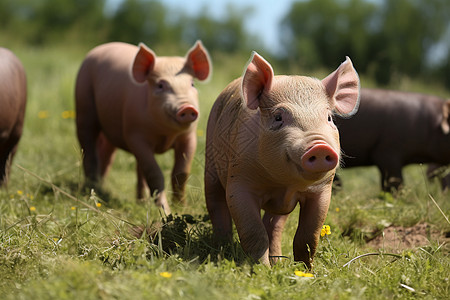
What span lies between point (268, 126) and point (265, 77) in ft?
1.06

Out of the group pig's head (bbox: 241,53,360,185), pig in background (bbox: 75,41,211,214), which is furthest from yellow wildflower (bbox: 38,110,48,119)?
pig's head (bbox: 241,53,360,185)

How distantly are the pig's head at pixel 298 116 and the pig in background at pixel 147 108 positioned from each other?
1.77m

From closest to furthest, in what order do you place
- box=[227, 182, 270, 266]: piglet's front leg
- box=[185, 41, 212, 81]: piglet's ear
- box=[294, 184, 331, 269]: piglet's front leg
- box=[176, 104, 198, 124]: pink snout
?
box=[227, 182, 270, 266]: piglet's front leg < box=[294, 184, 331, 269]: piglet's front leg < box=[176, 104, 198, 124]: pink snout < box=[185, 41, 212, 81]: piglet's ear

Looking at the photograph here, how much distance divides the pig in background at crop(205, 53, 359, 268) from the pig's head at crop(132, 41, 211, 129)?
5.26 ft

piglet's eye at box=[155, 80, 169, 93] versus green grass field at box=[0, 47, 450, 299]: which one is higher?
piglet's eye at box=[155, 80, 169, 93]

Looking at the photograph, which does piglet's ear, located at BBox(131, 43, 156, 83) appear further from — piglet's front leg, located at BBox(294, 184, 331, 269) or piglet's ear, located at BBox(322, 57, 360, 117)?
piglet's front leg, located at BBox(294, 184, 331, 269)

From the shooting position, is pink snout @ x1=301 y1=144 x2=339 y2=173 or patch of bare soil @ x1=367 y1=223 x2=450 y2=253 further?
patch of bare soil @ x1=367 y1=223 x2=450 y2=253

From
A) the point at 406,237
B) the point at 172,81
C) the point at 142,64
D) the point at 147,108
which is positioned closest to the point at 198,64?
the point at 172,81

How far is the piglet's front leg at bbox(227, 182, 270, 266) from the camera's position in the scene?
335cm

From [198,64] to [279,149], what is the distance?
2.87 metres

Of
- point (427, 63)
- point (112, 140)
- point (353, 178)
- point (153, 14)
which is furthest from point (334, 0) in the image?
point (112, 140)

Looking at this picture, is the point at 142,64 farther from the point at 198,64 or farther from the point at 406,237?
the point at 406,237

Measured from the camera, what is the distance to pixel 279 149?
10.3 feet

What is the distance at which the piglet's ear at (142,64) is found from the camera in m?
5.60
